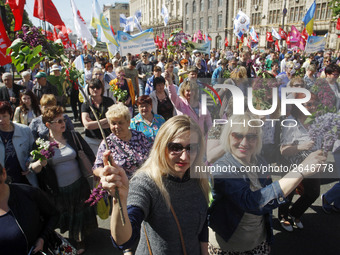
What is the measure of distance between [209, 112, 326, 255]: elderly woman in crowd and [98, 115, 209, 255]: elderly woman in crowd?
0.63 feet

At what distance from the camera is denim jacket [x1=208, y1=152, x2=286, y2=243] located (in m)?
1.61

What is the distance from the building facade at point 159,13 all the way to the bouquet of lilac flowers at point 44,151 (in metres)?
Result: 59.5

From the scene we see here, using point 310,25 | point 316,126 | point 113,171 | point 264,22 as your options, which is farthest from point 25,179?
point 264,22

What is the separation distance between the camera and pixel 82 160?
A: 3.05m

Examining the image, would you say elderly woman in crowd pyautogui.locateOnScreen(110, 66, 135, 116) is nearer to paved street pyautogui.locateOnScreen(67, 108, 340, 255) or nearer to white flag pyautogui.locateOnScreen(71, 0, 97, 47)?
paved street pyautogui.locateOnScreen(67, 108, 340, 255)

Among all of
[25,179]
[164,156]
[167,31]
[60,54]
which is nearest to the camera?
[60,54]

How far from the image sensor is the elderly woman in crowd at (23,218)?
1.94 meters

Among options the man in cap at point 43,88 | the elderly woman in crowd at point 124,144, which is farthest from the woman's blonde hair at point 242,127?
the man in cap at point 43,88

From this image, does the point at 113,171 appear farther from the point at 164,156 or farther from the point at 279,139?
the point at 279,139

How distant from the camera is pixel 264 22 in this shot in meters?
42.7

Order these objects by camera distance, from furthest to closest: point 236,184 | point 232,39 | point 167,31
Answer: point 167,31, point 232,39, point 236,184

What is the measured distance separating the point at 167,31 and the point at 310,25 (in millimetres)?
62266

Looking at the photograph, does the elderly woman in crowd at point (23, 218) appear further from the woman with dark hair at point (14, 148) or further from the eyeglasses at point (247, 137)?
the eyeglasses at point (247, 137)

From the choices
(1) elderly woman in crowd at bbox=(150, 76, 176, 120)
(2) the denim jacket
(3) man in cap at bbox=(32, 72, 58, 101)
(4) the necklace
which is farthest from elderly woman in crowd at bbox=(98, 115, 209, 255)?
(3) man in cap at bbox=(32, 72, 58, 101)
